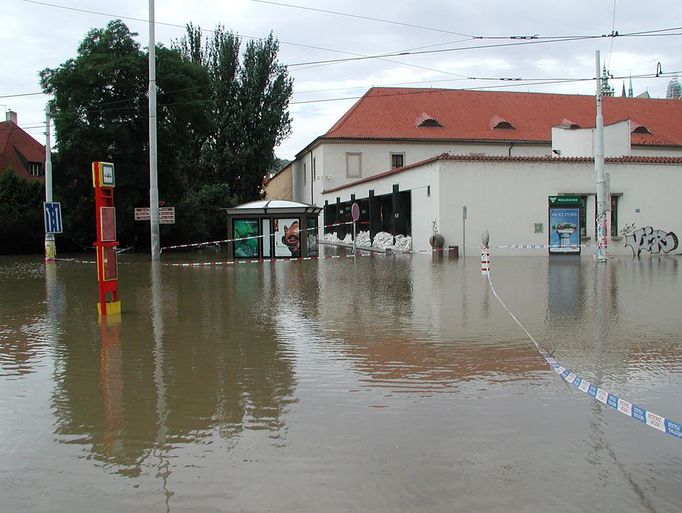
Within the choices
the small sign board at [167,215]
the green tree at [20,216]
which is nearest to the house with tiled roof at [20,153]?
the green tree at [20,216]

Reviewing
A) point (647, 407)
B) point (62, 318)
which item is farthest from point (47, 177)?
point (647, 407)

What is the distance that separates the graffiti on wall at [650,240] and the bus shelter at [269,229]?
14.6 meters

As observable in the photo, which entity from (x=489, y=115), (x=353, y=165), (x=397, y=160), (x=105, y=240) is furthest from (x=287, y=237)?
(x=489, y=115)

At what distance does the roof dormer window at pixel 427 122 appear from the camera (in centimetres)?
5284

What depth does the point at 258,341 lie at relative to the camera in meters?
9.08

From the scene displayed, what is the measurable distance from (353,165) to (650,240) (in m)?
26.1

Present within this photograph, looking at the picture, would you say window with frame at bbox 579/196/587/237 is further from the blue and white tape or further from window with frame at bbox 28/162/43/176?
window with frame at bbox 28/162/43/176

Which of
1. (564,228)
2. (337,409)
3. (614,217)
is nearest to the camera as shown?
(337,409)

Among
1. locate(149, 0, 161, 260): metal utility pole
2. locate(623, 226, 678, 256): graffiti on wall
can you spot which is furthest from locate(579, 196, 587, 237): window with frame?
locate(149, 0, 161, 260): metal utility pole

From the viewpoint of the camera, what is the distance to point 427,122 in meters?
53.0

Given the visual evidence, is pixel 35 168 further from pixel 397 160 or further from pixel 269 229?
pixel 269 229

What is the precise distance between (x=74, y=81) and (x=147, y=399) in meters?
33.4

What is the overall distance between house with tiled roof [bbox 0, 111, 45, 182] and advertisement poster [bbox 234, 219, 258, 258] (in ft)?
107

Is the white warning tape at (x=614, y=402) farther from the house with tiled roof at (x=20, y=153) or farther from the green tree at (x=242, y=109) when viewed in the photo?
the house with tiled roof at (x=20, y=153)
